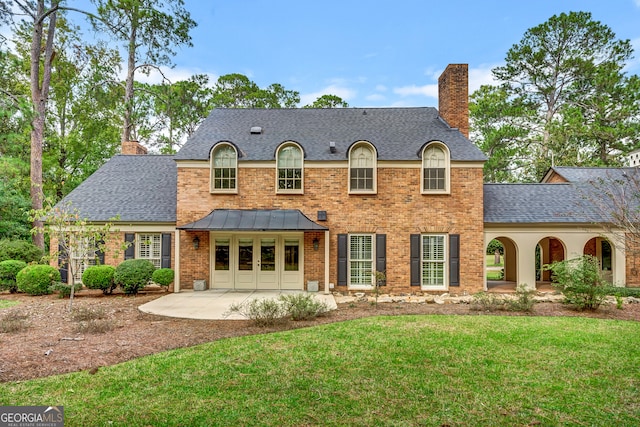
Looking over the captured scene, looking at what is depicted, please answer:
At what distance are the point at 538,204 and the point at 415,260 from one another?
6004 mm

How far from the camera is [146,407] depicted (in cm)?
432

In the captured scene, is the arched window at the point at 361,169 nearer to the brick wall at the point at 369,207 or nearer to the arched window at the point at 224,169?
the brick wall at the point at 369,207

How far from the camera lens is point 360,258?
1337cm

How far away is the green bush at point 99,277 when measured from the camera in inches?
481

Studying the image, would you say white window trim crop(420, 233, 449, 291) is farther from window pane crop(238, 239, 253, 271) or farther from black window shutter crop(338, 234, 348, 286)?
window pane crop(238, 239, 253, 271)

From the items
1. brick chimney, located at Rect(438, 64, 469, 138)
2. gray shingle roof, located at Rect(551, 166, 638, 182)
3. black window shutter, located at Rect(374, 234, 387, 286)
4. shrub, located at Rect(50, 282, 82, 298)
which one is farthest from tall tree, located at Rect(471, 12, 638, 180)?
shrub, located at Rect(50, 282, 82, 298)

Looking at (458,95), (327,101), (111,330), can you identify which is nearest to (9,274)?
(111,330)

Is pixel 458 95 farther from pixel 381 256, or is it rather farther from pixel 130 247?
pixel 130 247

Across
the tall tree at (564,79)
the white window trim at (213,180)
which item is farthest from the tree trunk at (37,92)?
the tall tree at (564,79)

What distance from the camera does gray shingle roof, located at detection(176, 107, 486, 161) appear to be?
1365cm

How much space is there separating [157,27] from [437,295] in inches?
740

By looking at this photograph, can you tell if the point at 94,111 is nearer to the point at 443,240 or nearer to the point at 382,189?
the point at 382,189

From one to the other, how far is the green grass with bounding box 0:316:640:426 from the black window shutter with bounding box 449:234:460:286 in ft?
18.3

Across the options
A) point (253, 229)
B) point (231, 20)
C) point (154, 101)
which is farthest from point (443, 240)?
point (154, 101)
